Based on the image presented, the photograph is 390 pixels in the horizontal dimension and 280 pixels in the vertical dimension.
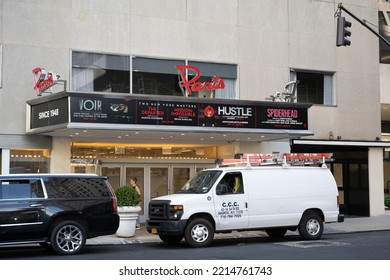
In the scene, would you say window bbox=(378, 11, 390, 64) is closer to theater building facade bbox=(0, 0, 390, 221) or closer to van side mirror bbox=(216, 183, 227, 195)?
theater building facade bbox=(0, 0, 390, 221)

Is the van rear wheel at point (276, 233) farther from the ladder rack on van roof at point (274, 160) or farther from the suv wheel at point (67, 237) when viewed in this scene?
the suv wheel at point (67, 237)

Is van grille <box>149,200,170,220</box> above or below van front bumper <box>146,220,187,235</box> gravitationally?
above

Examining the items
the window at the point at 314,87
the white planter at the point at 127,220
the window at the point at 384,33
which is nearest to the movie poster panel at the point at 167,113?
the white planter at the point at 127,220

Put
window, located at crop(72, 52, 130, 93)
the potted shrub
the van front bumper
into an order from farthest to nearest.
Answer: window, located at crop(72, 52, 130, 93) < the potted shrub < the van front bumper

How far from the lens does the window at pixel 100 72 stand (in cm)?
2017

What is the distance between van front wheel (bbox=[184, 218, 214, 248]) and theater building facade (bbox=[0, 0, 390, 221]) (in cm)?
400

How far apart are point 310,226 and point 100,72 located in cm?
906

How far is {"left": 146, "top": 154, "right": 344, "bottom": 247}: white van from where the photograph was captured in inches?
601

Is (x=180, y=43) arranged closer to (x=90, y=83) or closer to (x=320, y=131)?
(x=90, y=83)

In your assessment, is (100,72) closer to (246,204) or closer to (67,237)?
(246,204)

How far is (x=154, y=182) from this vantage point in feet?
73.1

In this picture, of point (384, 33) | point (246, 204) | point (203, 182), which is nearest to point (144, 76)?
point (203, 182)

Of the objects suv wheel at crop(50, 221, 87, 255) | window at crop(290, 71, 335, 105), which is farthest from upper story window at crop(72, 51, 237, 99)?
suv wheel at crop(50, 221, 87, 255)

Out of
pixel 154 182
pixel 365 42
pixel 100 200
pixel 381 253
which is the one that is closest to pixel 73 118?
pixel 100 200
